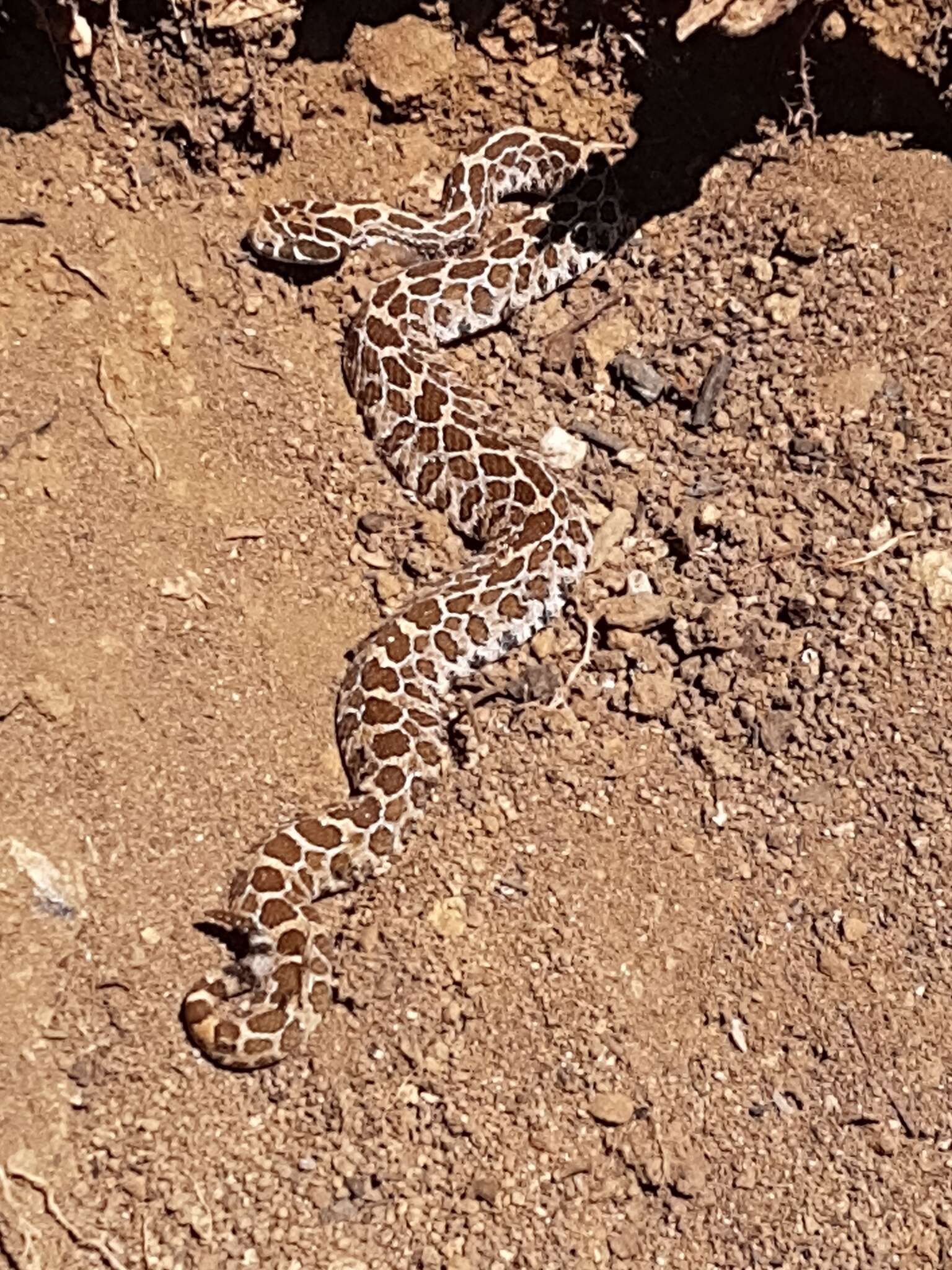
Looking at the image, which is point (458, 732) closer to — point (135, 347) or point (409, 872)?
point (409, 872)

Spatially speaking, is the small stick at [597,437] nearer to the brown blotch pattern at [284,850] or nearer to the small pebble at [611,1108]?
the brown blotch pattern at [284,850]

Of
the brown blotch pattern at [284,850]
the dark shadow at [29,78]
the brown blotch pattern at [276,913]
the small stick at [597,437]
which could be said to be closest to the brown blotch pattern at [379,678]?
the brown blotch pattern at [284,850]

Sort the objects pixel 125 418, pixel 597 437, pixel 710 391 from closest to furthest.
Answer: pixel 125 418, pixel 710 391, pixel 597 437

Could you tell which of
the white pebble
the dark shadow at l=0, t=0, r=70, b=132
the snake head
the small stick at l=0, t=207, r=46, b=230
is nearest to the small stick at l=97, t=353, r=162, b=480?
the small stick at l=0, t=207, r=46, b=230

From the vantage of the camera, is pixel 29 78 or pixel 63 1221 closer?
pixel 63 1221

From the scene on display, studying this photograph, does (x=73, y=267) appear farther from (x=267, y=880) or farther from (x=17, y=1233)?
(x=17, y=1233)

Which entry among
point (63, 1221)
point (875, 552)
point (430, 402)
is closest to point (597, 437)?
point (430, 402)

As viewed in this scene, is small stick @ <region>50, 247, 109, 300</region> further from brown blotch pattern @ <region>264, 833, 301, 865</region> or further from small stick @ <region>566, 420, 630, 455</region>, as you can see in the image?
brown blotch pattern @ <region>264, 833, 301, 865</region>
